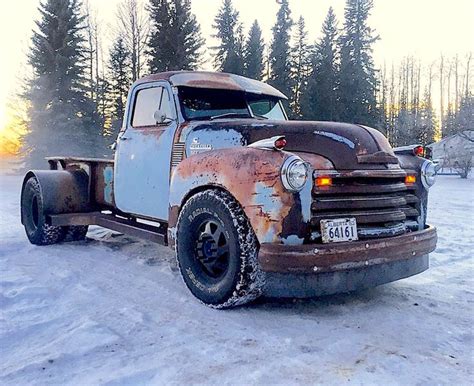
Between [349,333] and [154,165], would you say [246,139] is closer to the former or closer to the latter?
[154,165]

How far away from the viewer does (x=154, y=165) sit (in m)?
4.80

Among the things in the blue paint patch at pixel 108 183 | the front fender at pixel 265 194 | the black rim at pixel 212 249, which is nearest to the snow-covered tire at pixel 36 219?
the blue paint patch at pixel 108 183

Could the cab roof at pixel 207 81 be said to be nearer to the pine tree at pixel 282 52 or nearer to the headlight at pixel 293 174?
the headlight at pixel 293 174

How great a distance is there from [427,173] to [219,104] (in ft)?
7.24

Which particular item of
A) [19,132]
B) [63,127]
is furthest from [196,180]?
[19,132]

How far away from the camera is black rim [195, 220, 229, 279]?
3.61m

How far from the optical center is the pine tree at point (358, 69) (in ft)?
124

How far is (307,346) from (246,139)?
1797 mm

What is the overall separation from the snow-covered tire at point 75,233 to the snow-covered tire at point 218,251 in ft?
9.68

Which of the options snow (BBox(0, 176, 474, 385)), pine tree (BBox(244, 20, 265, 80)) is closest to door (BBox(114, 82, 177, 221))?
snow (BBox(0, 176, 474, 385))

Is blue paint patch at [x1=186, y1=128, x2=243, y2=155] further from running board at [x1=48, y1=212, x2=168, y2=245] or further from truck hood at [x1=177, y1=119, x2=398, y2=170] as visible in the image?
running board at [x1=48, y1=212, x2=168, y2=245]

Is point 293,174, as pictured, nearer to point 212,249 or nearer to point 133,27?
point 212,249

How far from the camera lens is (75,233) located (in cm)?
632

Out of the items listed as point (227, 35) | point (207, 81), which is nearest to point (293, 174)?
point (207, 81)
